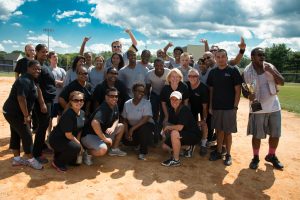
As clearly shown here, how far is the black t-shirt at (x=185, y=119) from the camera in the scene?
18.4 ft

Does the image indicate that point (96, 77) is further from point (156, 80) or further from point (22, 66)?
point (22, 66)

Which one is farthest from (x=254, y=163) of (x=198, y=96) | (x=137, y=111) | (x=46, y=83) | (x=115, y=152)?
(x=46, y=83)

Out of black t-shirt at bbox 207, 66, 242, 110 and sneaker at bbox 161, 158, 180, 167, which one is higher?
black t-shirt at bbox 207, 66, 242, 110

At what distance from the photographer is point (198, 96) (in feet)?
19.7

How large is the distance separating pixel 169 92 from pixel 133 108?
0.83 m

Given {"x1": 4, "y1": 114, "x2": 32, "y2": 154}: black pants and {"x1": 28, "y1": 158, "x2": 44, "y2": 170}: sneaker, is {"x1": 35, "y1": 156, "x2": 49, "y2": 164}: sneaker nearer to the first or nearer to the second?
{"x1": 28, "y1": 158, "x2": 44, "y2": 170}: sneaker

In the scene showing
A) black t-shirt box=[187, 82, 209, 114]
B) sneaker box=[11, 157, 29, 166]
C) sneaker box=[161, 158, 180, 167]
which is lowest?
sneaker box=[161, 158, 180, 167]

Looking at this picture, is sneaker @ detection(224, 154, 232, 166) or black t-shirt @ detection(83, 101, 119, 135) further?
sneaker @ detection(224, 154, 232, 166)

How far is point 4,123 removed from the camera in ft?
28.0

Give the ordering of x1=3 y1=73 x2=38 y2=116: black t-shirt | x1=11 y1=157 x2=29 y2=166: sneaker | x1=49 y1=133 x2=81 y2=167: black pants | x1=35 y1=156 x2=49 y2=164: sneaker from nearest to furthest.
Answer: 1. x1=3 y1=73 x2=38 y2=116: black t-shirt
2. x1=49 y1=133 x2=81 y2=167: black pants
3. x1=11 y1=157 x2=29 y2=166: sneaker
4. x1=35 y1=156 x2=49 y2=164: sneaker

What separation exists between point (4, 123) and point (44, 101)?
3860 millimetres

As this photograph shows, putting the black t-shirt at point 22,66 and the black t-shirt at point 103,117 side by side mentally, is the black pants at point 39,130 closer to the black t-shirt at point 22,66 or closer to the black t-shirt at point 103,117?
the black t-shirt at point 103,117

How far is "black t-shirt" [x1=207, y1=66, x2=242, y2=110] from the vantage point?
5.39 m

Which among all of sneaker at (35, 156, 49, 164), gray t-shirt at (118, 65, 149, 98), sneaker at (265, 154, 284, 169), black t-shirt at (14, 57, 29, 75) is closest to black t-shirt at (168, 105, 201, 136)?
gray t-shirt at (118, 65, 149, 98)
